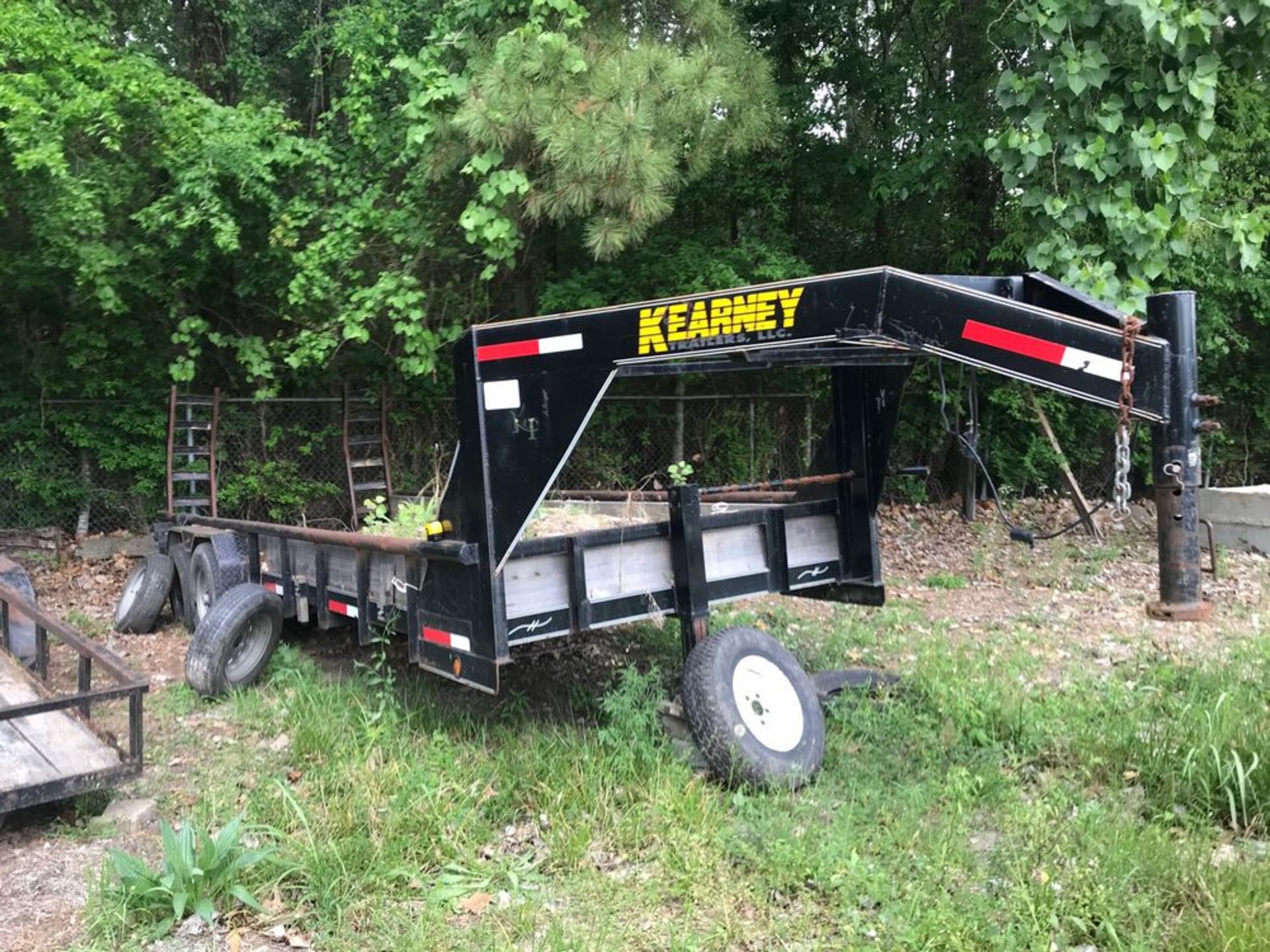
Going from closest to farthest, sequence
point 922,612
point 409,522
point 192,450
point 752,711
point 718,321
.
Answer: point 718,321
point 752,711
point 409,522
point 922,612
point 192,450

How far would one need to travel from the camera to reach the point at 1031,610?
8.05m

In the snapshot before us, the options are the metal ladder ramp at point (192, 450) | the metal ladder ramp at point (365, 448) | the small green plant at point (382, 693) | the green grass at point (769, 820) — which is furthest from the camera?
the metal ladder ramp at point (365, 448)

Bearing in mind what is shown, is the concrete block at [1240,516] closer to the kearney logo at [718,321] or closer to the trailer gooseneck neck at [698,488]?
the trailer gooseneck neck at [698,488]

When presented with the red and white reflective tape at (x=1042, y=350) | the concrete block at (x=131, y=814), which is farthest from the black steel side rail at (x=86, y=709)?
the red and white reflective tape at (x=1042, y=350)

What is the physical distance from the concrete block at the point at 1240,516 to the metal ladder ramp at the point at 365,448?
903cm

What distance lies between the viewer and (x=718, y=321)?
396 cm

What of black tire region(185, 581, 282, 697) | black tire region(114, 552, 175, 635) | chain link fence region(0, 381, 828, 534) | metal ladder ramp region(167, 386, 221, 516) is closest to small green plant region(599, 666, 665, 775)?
black tire region(185, 581, 282, 697)

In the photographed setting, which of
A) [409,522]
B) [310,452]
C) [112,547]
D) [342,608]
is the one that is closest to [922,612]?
[409,522]

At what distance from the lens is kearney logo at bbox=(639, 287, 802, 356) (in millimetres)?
3830

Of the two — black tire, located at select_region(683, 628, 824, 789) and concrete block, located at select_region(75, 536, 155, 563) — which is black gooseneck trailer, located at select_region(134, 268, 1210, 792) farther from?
concrete block, located at select_region(75, 536, 155, 563)

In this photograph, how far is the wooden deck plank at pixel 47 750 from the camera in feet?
13.7

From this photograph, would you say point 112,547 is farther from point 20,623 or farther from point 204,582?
point 204,582

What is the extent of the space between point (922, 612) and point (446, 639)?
4.68 metres

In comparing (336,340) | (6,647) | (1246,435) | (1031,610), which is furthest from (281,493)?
(1246,435)
